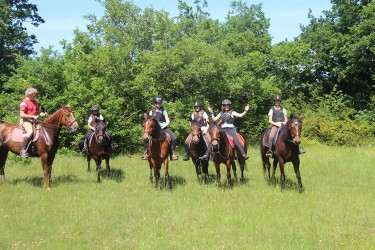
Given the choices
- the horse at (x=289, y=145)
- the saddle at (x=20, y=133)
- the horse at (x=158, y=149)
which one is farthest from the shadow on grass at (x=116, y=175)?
the horse at (x=289, y=145)

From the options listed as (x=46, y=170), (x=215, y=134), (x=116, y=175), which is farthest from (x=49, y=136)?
(x=215, y=134)

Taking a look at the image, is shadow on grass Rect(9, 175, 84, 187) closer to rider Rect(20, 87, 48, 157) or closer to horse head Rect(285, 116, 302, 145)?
rider Rect(20, 87, 48, 157)

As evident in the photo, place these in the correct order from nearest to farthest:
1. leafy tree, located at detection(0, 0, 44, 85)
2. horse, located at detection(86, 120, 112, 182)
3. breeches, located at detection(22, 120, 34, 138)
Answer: breeches, located at detection(22, 120, 34, 138), horse, located at detection(86, 120, 112, 182), leafy tree, located at detection(0, 0, 44, 85)

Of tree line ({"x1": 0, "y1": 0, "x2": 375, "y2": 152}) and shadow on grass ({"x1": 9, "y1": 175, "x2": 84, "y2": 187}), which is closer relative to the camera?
shadow on grass ({"x1": 9, "y1": 175, "x2": 84, "y2": 187})

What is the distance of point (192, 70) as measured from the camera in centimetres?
2259

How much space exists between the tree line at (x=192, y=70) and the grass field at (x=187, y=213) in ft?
25.9

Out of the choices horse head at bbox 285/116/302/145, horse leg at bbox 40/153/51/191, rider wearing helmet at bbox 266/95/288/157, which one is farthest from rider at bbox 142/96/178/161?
horse head at bbox 285/116/302/145

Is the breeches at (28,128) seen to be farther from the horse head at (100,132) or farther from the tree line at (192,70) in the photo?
the tree line at (192,70)

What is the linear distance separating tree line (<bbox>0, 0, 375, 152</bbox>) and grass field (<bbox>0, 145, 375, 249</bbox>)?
7889mm

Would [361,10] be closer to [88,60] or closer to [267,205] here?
[88,60]

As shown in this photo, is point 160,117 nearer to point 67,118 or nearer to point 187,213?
point 67,118

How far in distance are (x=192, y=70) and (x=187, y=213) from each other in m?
14.0

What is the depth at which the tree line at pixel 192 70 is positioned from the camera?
2234 centimetres

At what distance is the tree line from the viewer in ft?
73.3
